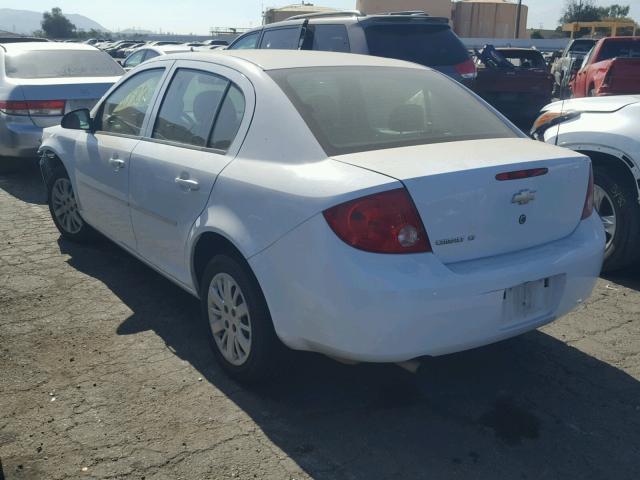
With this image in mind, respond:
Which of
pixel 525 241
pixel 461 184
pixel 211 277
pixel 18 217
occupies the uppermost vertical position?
pixel 461 184

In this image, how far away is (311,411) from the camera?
3287 millimetres

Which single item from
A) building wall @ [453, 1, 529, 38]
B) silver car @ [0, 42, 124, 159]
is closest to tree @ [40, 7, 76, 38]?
building wall @ [453, 1, 529, 38]

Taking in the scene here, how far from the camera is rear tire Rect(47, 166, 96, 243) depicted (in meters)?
5.55

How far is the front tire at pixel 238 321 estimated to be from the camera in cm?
319

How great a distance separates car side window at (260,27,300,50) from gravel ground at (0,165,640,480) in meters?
5.42

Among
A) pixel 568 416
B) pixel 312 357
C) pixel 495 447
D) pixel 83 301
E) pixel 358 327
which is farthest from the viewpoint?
pixel 83 301

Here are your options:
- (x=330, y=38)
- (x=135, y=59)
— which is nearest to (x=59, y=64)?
(x=330, y=38)

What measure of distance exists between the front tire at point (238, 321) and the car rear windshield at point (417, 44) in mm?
5127

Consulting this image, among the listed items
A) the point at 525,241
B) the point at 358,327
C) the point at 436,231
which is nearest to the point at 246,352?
the point at 358,327

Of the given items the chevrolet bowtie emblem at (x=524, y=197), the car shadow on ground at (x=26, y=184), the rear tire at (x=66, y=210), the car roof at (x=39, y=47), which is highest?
the car roof at (x=39, y=47)

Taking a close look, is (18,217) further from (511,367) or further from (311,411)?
(511,367)

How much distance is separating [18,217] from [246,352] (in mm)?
4404

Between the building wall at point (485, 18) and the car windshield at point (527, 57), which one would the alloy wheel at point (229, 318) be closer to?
the car windshield at point (527, 57)

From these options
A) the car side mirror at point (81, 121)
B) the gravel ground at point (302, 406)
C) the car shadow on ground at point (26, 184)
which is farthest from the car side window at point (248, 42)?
the gravel ground at point (302, 406)
